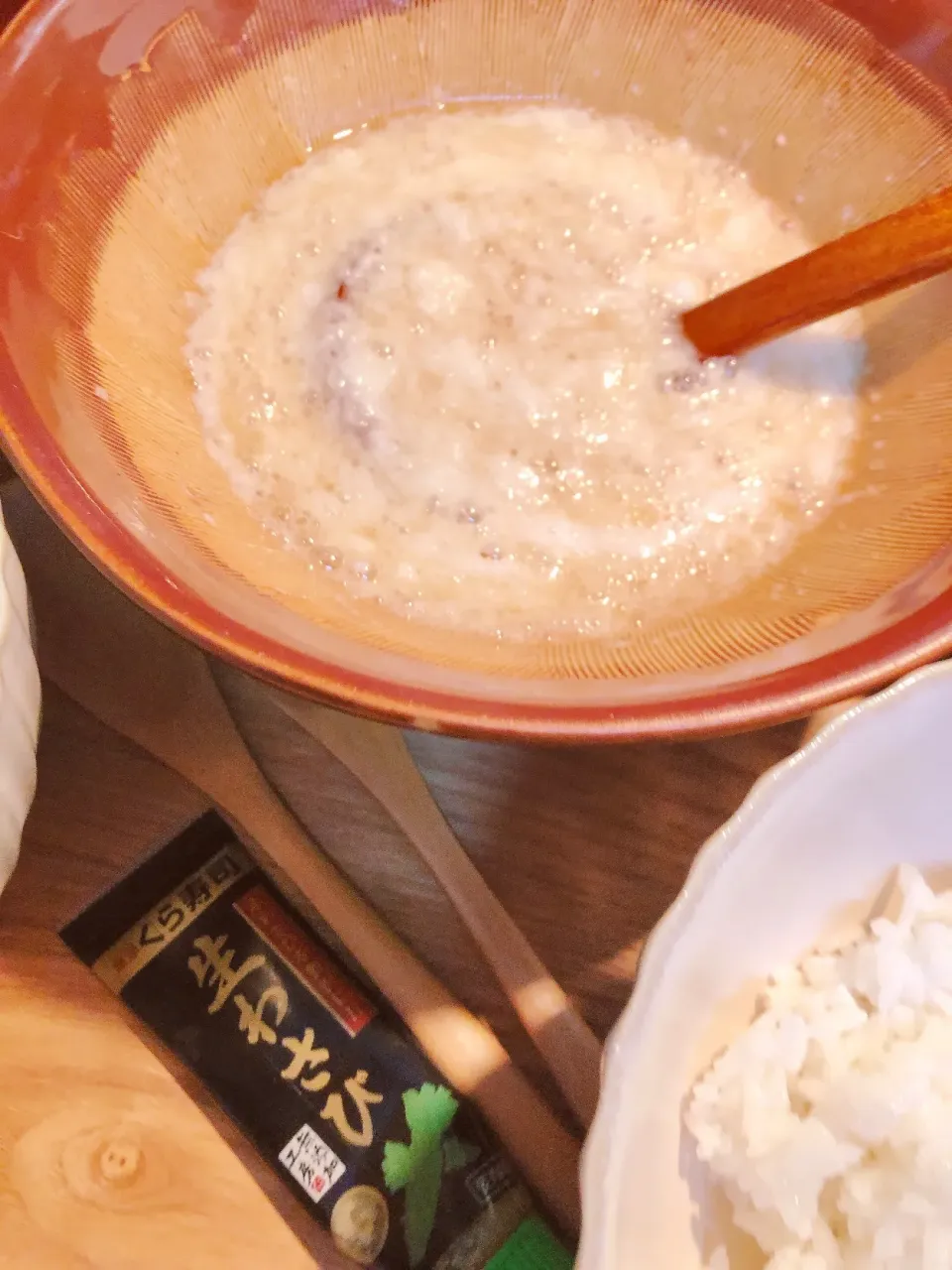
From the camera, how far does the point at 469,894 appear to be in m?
0.63

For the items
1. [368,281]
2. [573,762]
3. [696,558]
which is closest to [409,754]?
[573,762]

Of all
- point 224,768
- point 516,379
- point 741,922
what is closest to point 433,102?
point 516,379

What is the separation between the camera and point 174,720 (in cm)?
68

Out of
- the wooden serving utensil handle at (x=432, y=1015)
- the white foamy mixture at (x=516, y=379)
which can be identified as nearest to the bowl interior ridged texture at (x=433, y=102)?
the white foamy mixture at (x=516, y=379)

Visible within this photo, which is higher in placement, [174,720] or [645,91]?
[645,91]

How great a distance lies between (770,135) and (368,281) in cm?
36

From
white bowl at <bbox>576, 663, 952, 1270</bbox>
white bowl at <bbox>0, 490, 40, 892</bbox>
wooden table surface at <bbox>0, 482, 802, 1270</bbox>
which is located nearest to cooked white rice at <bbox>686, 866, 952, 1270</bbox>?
white bowl at <bbox>576, 663, 952, 1270</bbox>

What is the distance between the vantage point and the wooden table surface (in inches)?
22.3

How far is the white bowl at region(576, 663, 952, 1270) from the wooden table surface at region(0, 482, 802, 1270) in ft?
0.37

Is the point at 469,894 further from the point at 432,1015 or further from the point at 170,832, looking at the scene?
the point at 170,832

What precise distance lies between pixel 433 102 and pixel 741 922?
2.38 feet

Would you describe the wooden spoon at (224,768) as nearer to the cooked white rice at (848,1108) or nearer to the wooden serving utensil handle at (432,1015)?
the wooden serving utensil handle at (432,1015)

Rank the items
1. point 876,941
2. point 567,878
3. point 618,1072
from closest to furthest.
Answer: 1. point 618,1072
2. point 876,941
3. point 567,878

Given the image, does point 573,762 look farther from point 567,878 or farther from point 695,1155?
point 695,1155
